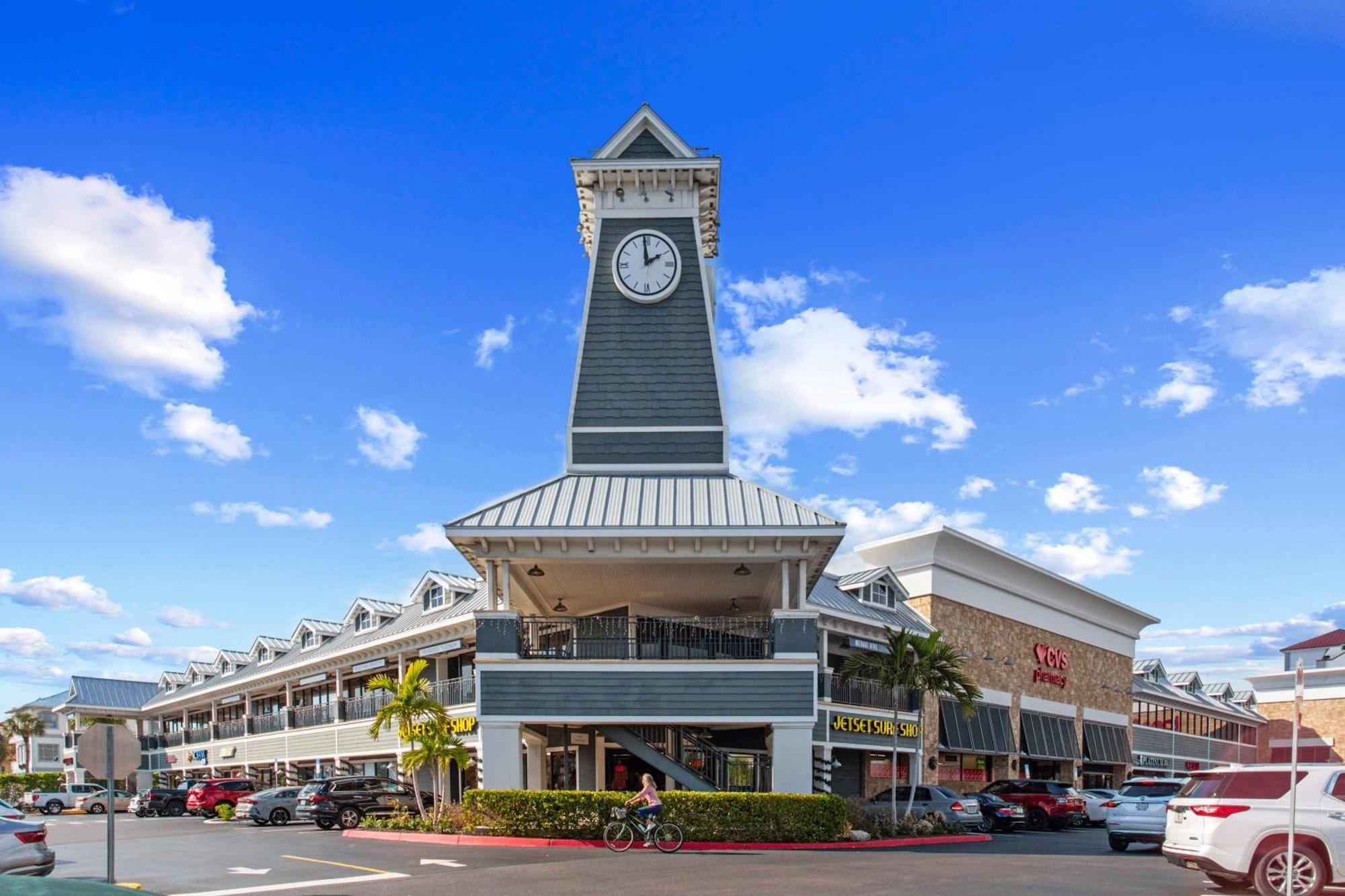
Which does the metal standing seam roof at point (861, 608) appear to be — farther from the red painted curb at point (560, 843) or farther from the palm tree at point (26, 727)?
the palm tree at point (26, 727)

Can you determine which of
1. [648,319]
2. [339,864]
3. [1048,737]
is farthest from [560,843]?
[1048,737]

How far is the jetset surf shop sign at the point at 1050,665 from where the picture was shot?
5534 cm

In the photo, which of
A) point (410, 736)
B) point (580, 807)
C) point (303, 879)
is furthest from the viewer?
point (410, 736)

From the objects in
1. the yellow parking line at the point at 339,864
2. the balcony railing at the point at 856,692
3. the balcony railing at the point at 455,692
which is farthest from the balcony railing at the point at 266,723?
the yellow parking line at the point at 339,864

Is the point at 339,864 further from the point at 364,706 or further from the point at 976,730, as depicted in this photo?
the point at 976,730

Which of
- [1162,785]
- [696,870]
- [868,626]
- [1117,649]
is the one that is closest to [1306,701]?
[1117,649]

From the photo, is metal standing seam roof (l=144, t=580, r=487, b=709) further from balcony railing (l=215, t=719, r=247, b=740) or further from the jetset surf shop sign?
the jetset surf shop sign

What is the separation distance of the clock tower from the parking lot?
9.56 m

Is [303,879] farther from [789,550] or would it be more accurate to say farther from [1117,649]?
[1117,649]

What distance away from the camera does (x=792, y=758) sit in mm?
25297

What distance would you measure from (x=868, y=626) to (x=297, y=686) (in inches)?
1112

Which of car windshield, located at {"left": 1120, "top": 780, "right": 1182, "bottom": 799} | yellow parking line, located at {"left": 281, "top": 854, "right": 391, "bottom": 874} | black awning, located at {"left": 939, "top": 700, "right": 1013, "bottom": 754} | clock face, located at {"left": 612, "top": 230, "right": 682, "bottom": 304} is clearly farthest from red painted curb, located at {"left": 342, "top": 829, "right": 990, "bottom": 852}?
black awning, located at {"left": 939, "top": 700, "right": 1013, "bottom": 754}

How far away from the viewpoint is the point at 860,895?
15953 millimetres

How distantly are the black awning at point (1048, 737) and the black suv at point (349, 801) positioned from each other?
Result: 2960cm
